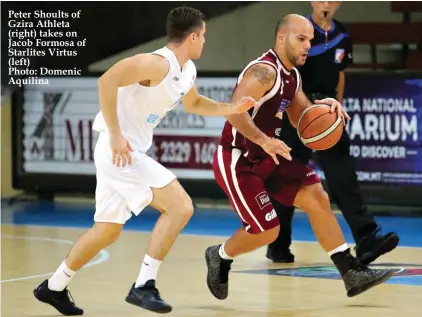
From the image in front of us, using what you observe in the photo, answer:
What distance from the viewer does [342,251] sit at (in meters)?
6.68

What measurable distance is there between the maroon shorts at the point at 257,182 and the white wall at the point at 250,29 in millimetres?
7277

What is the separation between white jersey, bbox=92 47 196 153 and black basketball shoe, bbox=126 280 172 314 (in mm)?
834

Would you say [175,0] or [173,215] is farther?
[175,0]

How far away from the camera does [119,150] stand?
5.79 m

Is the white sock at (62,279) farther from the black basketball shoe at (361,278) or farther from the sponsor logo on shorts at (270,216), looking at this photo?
the black basketball shoe at (361,278)

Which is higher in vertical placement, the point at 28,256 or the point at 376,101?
the point at 376,101

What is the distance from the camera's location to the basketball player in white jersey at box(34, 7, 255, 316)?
5.94m

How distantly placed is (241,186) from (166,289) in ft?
3.19

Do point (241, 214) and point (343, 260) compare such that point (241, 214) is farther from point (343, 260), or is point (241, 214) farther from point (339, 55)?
point (339, 55)

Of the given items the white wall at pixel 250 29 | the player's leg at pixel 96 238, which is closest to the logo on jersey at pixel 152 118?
the player's leg at pixel 96 238

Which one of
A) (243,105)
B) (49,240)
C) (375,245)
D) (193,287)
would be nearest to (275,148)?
(243,105)

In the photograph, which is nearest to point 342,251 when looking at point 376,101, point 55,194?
point 376,101

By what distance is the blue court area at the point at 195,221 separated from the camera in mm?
10273

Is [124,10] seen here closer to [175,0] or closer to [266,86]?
[175,0]
